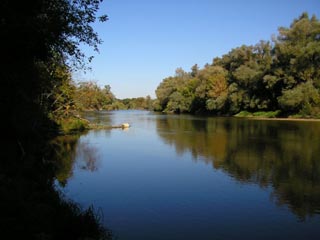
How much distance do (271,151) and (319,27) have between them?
47.1m

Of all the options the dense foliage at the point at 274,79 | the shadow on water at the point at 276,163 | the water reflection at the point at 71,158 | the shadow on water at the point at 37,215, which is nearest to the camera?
the shadow on water at the point at 37,215

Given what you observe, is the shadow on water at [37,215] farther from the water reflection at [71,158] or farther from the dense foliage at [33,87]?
the water reflection at [71,158]

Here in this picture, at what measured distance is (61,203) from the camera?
10.7 meters

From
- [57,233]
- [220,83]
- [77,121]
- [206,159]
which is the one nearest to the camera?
[57,233]

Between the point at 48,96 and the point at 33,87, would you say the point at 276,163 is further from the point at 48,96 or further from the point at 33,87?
the point at 48,96

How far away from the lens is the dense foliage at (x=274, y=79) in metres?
62.3

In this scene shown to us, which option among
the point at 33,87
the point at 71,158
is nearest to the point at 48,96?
the point at 71,158

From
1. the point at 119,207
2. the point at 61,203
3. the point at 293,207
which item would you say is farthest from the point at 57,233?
the point at 293,207

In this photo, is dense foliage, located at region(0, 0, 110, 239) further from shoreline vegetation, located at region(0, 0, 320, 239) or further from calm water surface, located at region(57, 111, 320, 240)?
calm water surface, located at region(57, 111, 320, 240)

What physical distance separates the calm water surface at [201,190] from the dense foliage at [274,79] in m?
38.9

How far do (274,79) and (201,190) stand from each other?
56.9 metres

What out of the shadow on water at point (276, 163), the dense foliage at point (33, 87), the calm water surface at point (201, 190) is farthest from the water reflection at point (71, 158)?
the shadow on water at point (276, 163)

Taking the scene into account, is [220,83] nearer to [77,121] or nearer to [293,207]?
[77,121]

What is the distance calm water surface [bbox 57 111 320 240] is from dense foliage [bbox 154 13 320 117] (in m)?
38.9
